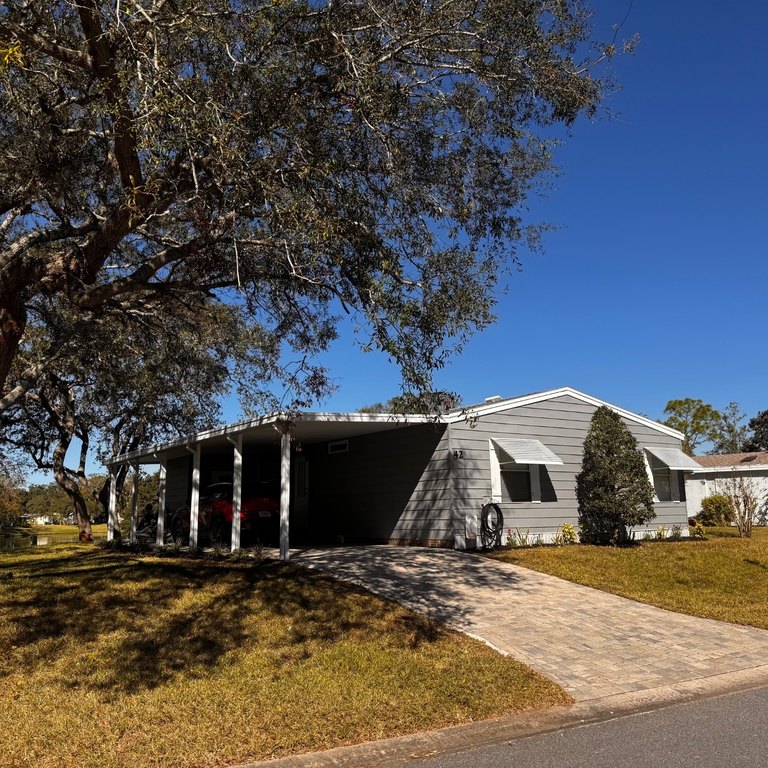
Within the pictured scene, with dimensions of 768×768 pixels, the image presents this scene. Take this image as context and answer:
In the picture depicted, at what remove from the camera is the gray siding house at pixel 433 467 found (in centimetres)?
1444

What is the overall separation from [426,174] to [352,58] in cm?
211

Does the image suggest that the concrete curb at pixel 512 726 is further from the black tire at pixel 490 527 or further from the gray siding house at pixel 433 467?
the black tire at pixel 490 527

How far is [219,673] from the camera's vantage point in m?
6.38

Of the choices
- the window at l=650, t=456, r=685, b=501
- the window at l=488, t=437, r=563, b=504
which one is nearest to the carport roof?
the window at l=488, t=437, r=563, b=504

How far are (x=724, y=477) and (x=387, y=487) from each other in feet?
61.8

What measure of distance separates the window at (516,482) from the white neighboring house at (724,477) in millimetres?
13637

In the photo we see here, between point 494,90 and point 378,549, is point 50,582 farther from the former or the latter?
point 494,90

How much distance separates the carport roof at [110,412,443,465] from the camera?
12727 millimetres

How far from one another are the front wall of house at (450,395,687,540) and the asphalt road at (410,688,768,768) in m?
8.43

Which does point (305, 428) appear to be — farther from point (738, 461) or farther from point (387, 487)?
point (738, 461)

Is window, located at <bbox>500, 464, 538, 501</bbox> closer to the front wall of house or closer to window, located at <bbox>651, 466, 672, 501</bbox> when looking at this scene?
the front wall of house

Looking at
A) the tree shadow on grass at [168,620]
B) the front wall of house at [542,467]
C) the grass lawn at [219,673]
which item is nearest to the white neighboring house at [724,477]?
the front wall of house at [542,467]

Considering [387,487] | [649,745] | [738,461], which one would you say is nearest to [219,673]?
[649,745]

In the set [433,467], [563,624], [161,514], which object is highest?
[433,467]
